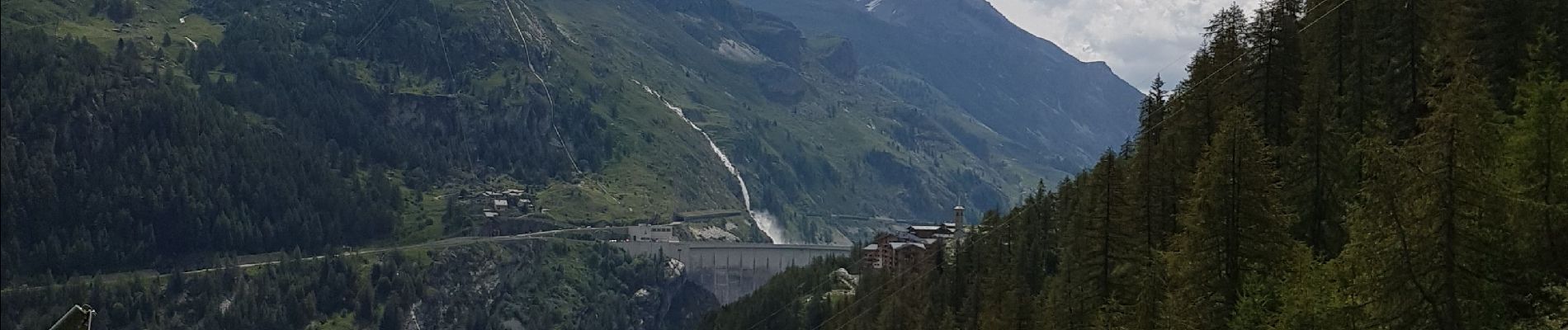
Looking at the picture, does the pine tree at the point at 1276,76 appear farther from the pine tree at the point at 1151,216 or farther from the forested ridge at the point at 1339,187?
the pine tree at the point at 1151,216

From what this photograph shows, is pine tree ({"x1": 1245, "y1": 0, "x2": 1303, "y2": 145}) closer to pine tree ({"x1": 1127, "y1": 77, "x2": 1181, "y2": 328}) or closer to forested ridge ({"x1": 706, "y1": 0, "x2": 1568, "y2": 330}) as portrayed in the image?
forested ridge ({"x1": 706, "y1": 0, "x2": 1568, "y2": 330})

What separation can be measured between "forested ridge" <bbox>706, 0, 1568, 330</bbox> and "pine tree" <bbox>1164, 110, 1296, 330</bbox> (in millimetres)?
74

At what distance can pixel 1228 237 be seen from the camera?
6322 cm

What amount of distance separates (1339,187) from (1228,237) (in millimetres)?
8610

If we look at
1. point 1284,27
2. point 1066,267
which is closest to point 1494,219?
point 1284,27

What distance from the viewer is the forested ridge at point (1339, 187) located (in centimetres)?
4628

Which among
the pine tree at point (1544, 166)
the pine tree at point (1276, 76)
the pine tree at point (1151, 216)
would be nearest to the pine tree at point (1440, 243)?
the pine tree at point (1544, 166)

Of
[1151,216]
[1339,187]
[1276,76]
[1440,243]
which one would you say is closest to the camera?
[1440,243]

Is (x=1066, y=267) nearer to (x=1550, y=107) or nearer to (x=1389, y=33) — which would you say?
(x=1389, y=33)

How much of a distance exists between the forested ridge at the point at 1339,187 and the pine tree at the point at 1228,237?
7cm

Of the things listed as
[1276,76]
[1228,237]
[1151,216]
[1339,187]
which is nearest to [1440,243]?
[1228,237]

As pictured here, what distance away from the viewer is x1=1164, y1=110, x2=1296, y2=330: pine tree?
204ft

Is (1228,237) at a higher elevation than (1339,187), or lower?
lower

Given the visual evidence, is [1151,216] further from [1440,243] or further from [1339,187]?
[1440,243]
